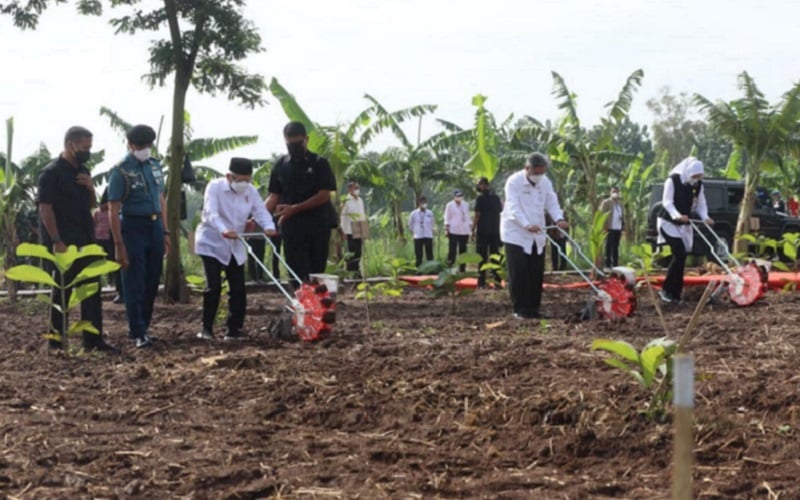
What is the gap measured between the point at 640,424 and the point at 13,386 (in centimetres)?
362

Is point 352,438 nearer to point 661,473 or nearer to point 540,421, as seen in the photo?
point 540,421

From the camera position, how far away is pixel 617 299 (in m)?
9.14

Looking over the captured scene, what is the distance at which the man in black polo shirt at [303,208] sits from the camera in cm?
874

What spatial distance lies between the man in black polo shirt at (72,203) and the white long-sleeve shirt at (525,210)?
3.78m

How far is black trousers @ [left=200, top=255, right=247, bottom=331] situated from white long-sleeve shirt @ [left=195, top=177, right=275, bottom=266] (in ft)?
0.23

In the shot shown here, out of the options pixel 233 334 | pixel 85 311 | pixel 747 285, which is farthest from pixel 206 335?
pixel 747 285

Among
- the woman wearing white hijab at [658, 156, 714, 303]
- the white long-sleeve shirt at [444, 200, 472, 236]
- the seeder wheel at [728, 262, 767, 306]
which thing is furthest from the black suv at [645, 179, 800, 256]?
the seeder wheel at [728, 262, 767, 306]

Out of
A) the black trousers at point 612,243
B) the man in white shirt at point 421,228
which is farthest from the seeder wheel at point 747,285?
the black trousers at point 612,243

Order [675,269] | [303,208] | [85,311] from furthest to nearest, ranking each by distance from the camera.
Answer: [675,269] < [303,208] < [85,311]

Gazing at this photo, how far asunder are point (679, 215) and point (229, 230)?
4.81m

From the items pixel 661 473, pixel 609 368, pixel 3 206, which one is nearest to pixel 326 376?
pixel 609 368

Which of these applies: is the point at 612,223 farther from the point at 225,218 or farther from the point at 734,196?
the point at 225,218

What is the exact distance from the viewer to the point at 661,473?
3885 millimetres

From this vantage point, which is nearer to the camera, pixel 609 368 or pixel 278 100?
pixel 609 368
